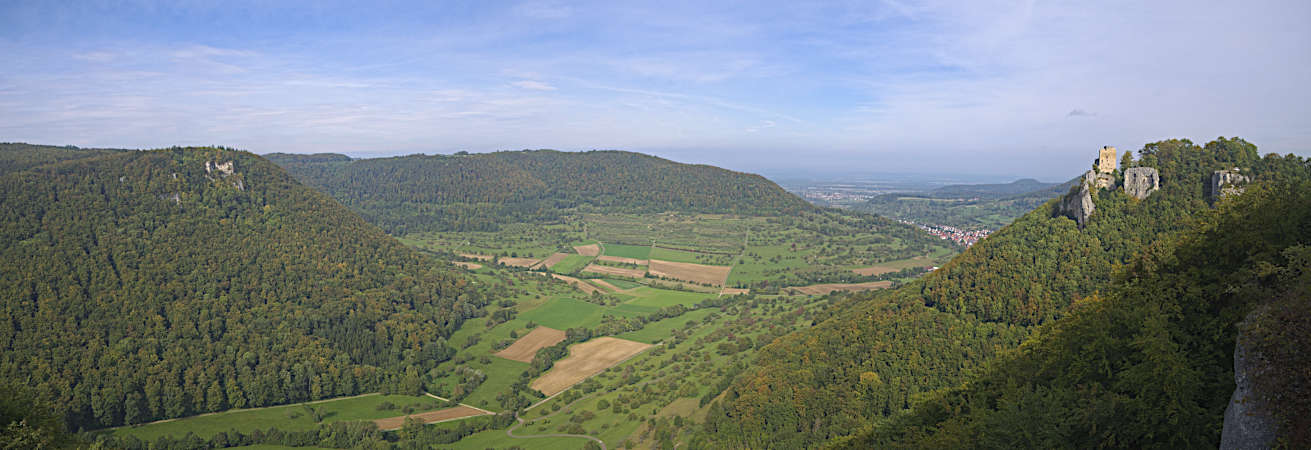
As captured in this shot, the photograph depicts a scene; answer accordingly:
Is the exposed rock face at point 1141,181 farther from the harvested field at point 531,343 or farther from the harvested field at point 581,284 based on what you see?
the harvested field at point 581,284

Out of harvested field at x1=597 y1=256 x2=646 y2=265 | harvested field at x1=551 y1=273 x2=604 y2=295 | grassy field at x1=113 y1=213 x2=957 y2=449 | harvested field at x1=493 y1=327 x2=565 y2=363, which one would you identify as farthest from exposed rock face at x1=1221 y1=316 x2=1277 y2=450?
harvested field at x1=597 y1=256 x2=646 y2=265

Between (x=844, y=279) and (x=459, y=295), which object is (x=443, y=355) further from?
(x=844, y=279)

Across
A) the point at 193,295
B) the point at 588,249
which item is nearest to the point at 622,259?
the point at 588,249

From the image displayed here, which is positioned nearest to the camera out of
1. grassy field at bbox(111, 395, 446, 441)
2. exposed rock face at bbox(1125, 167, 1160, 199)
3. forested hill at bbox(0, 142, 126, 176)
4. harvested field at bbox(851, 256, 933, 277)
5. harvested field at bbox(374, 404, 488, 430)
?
exposed rock face at bbox(1125, 167, 1160, 199)

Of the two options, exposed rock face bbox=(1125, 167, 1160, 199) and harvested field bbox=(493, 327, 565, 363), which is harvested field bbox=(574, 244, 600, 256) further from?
exposed rock face bbox=(1125, 167, 1160, 199)

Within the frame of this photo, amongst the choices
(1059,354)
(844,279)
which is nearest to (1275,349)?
(1059,354)

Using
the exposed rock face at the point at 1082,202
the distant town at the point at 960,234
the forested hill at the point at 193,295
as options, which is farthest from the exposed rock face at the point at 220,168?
the distant town at the point at 960,234
